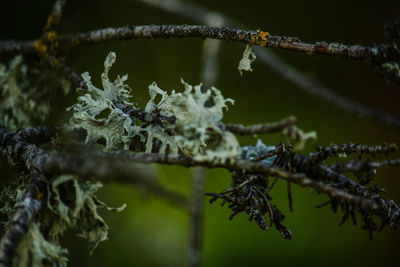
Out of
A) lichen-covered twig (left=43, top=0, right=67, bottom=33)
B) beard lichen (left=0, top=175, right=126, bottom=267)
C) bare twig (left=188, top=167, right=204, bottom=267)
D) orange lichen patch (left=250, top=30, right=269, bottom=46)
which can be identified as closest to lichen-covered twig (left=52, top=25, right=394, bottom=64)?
orange lichen patch (left=250, top=30, right=269, bottom=46)

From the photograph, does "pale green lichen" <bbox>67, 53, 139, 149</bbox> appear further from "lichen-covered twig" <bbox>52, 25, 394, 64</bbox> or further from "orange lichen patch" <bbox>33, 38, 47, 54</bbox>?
"orange lichen patch" <bbox>33, 38, 47, 54</bbox>

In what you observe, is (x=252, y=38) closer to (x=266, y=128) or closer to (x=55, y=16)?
(x=266, y=128)

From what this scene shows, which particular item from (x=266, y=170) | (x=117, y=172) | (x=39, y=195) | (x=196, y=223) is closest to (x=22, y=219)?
(x=39, y=195)

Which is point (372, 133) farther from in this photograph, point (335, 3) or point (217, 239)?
point (217, 239)

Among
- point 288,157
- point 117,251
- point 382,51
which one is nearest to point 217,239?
point 117,251

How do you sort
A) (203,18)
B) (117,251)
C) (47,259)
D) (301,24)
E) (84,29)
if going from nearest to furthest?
(47,259)
(84,29)
(203,18)
(117,251)
(301,24)

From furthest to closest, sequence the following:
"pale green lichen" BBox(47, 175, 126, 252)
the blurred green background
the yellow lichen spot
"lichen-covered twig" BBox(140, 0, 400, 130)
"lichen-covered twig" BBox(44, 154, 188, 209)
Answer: the blurred green background
"lichen-covered twig" BBox(140, 0, 400, 130)
the yellow lichen spot
"pale green lichen" BBox(47, 175, 126, 252)
"lichen-covered twig" BBox(44, 154, 188, 209)
